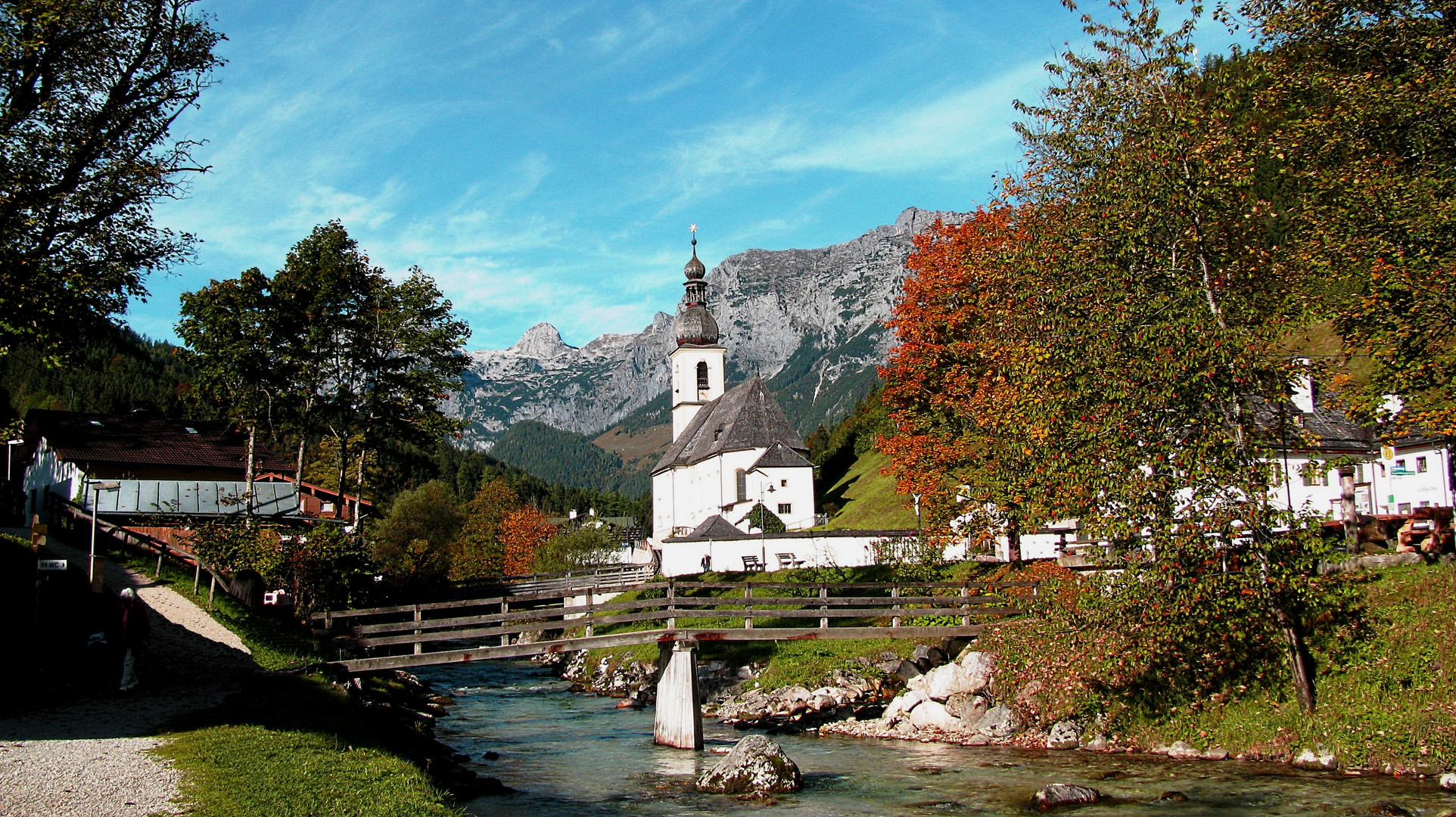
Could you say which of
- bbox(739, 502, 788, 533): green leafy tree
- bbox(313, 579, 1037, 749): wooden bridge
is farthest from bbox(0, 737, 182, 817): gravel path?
bbox(739, 502, 788, 533): green leafy tree

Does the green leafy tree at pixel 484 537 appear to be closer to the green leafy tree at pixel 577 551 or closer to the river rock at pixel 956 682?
the green leafy tree at pixel 577 551

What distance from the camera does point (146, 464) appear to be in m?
45.6

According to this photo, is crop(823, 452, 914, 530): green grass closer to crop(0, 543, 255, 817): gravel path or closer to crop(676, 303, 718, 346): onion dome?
crop(676, 303, 718, 346): onion dome

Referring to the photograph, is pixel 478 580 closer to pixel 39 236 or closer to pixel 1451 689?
pixel 39 236

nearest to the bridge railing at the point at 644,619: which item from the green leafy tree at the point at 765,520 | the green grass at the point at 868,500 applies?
the green grass at the point at 868,500

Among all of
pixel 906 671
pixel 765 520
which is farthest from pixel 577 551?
pixel 906 671

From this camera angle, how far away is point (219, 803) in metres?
10.3

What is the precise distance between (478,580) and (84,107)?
30.4 m

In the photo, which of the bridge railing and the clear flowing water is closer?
the clear flowing water

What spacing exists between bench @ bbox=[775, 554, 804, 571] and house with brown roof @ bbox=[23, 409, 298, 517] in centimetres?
2202

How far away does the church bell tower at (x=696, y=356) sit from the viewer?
85500 millimetres

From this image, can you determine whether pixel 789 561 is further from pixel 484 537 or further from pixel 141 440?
pixel 484 537

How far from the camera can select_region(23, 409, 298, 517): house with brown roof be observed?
4047 centimetres

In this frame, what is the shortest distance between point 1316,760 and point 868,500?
5293 centimetres
